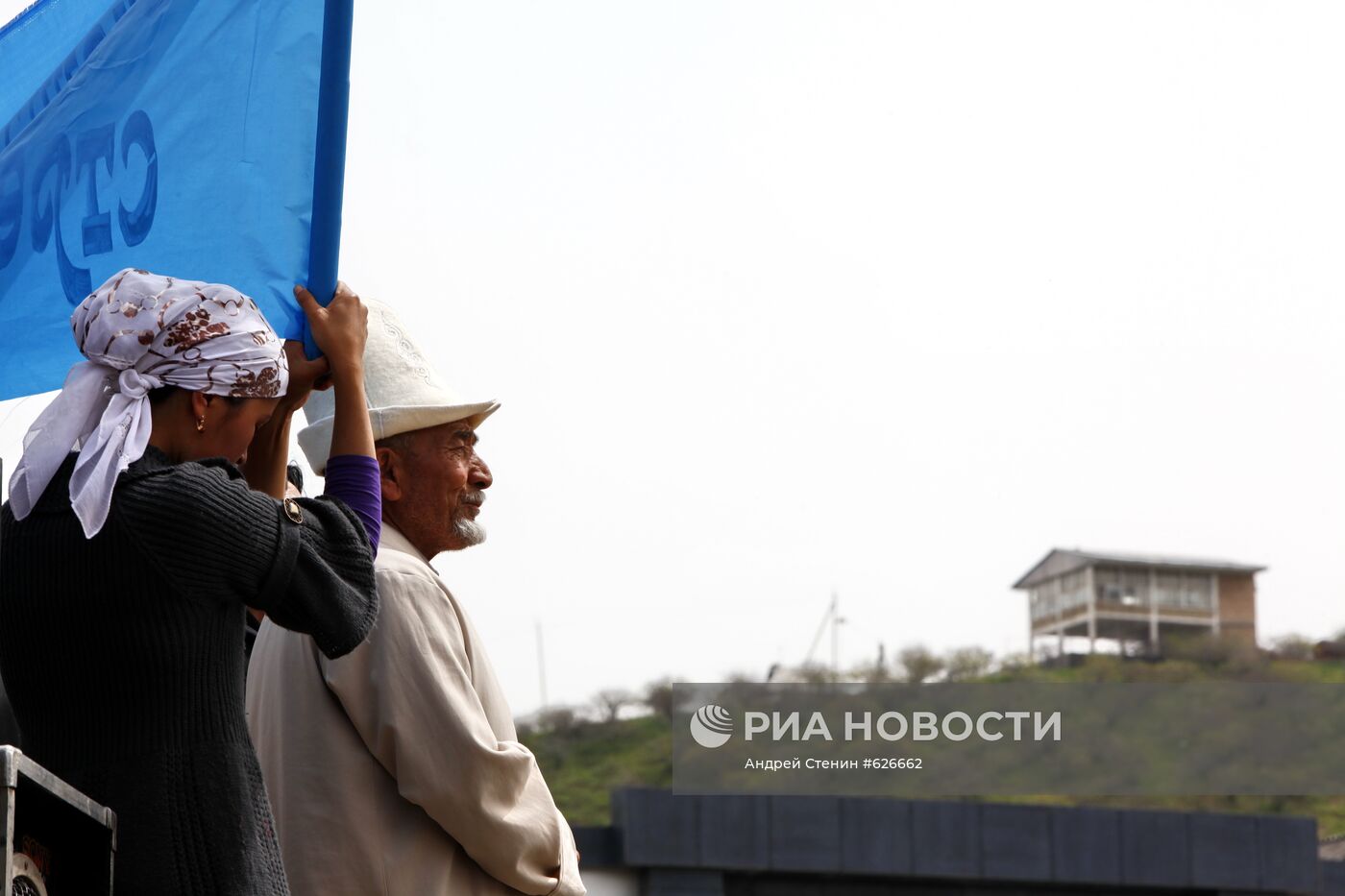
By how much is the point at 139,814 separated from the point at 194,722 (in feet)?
0.34

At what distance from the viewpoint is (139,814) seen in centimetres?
174

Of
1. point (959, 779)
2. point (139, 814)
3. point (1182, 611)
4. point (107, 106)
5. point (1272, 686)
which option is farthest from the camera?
point (1182, 611)

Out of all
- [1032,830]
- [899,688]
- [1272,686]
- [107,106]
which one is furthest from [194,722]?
[1272,686]

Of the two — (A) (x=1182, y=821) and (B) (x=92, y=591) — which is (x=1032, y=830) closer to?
(A) (x=1182, y=821)

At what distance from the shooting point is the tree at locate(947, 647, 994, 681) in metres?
45.7

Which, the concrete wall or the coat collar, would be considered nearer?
the coat collar

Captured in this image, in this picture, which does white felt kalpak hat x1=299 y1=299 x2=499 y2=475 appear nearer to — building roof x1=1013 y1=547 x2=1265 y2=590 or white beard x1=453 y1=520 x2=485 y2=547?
white beard x1=453 y1=520 x2=485 y2=547

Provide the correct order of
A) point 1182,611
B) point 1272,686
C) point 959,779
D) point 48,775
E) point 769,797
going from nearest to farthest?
1. point 48,775
2. point 769,797
3. point 959,779
4. point 1272,686
5. point 1182,611

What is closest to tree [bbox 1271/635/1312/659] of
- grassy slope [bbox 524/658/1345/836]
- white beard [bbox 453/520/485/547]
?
grassy slope [bbox 524/658/1345/836]

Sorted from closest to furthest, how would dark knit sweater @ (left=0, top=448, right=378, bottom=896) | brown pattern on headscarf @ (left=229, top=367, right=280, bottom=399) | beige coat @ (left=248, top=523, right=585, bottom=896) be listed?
1. dark knit sweater @ (left=0, top=448, right=378, bottom=896)
2. brown pattern on headscarf @ (left=229, top=367, right=280, bottom=399)
3. beige coat @ (left=248, top=523, right=585, bottom=896)

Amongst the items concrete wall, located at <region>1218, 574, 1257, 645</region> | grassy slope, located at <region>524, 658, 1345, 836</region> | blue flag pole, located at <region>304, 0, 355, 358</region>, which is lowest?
grassy slope, located at <region>524, 658, 1345, 836</region>

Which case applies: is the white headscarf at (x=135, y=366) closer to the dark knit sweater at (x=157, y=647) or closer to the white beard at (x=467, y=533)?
the dark knit sweater at (x=157, y=647)

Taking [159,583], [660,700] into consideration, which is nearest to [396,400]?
[159,583]

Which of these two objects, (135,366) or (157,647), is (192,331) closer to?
(135,366)
